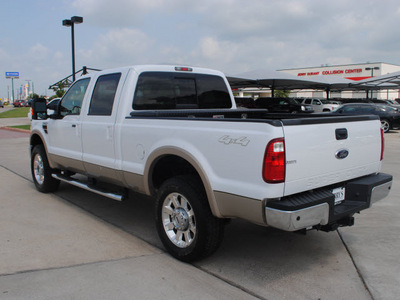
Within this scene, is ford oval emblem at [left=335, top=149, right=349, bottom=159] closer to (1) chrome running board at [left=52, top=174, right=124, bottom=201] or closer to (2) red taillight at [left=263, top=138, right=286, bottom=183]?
(2) red taillight at [left=263, top=138, right=286, bottom=183]

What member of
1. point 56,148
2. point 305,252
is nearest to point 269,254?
point 305,252

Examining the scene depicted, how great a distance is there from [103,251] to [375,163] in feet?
9.78

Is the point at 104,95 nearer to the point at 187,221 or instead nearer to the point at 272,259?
the point at 187,221

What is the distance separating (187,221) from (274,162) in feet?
3.86

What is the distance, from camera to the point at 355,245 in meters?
4.26

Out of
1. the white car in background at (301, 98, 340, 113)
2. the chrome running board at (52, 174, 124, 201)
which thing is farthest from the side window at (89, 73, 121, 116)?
the white car in background at (301, 98, 340, 113)

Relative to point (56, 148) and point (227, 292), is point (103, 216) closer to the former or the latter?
point (56, 148)

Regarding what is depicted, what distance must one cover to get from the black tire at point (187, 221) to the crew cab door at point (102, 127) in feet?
3.38

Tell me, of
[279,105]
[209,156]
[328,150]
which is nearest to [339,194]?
[328,150]

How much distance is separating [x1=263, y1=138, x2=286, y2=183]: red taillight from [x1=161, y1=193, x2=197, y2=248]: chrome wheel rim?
0.96m

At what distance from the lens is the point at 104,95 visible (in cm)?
493

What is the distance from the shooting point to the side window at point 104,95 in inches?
188

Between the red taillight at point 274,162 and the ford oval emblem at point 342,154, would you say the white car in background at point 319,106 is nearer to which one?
the ford oval emblem at point 342,154

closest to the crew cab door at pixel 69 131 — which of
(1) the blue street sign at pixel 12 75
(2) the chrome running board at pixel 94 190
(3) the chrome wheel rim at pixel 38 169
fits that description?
(2) the chrome running board at pixel 94 190
